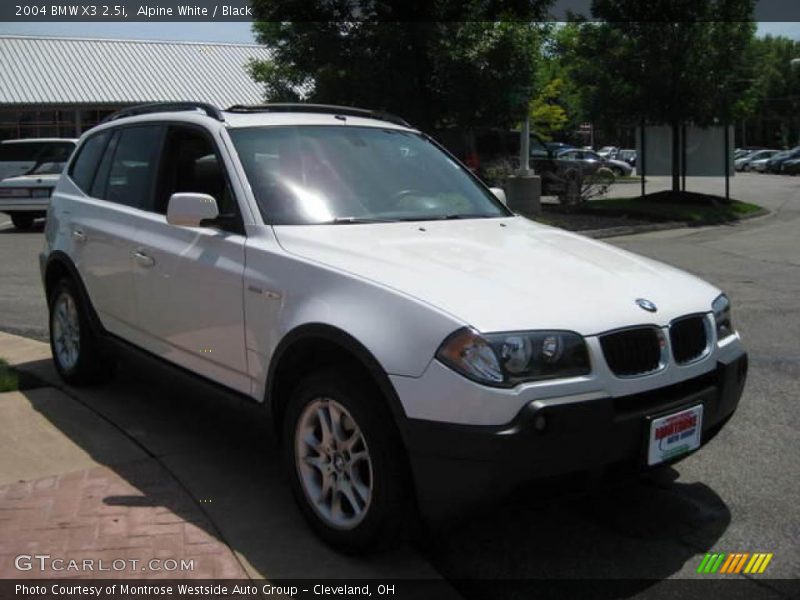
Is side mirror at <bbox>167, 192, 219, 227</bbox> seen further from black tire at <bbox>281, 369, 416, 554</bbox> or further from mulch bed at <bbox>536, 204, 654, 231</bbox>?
mulch bed at <bbox>536, 204, 654, 231</bbox>

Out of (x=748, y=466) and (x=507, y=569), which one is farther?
(x=748, y=466)

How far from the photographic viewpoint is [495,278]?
3424mm

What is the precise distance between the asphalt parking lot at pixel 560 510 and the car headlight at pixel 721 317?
818 millimetres

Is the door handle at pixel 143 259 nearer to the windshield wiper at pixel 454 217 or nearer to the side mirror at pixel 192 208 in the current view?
the side mirror at pixel 192 208

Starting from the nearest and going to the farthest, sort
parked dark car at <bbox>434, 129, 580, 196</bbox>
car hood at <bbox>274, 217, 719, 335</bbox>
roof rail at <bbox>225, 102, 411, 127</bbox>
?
car hood at <bbox>274, 217, 719, 335</bbox> → roof rail at <bbox>225, 102, 411, 127</bbox> → parked dark car at <bbox>434, 129, 580, 196</bbox>

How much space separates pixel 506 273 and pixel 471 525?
1166mm

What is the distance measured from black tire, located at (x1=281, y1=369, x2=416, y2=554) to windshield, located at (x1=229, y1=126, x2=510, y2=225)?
970mm

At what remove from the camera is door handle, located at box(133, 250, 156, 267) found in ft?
15.3

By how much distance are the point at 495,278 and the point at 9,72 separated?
37.5 metres

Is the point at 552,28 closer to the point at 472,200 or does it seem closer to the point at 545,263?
the point at 472,200

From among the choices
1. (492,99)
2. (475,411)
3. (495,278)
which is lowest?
(475,411)

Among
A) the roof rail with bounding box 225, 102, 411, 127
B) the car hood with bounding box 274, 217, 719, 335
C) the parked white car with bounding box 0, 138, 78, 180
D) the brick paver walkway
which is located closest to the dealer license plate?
the car hood with bounding box 274, 217, 719, 335

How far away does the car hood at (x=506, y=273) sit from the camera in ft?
10.4

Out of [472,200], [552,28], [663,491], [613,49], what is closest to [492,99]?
[552,28]
